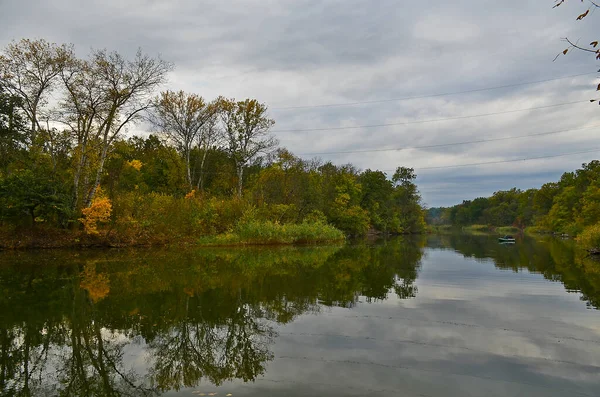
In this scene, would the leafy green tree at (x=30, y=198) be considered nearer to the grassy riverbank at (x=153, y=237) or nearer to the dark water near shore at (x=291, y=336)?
the grassy riverbank at (x=153, y=237)

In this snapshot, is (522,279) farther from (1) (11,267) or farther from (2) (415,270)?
(1) (11,267)

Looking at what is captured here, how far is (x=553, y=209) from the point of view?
77625 mm

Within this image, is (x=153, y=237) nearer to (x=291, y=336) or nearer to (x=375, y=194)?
(x=291, y=336)

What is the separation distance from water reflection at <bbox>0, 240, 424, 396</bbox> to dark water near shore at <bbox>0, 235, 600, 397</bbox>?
4 centimetres

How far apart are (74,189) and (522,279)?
89.8 feet

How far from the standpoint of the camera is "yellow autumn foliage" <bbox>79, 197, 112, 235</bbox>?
27609 millimetres

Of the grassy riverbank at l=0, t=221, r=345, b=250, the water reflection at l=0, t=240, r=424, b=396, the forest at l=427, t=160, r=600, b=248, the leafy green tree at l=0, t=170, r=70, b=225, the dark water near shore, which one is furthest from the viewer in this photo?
the forest at l=427, t=160, r=600, b=248

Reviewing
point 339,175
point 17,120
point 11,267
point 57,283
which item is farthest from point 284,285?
point 339,175

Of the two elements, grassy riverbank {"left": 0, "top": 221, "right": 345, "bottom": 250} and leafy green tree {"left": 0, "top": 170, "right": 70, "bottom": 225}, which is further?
grassy riverbank {"left": 0, "top": 221, "right": 345, "bottom": 250}

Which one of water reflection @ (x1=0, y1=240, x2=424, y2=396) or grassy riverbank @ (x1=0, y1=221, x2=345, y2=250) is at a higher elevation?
grassy riverbank @ (x1=0, y1=221, x2=345, y2=250)

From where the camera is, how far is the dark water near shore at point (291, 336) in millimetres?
6113

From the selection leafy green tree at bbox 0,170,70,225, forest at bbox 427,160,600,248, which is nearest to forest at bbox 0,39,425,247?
leafy green tree at bbox 0,170,70,225

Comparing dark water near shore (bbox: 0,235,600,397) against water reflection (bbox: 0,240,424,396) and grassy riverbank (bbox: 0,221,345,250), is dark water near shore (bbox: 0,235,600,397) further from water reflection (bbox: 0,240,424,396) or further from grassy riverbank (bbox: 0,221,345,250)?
grassy riverbank (bbox: 0,221,345,250)

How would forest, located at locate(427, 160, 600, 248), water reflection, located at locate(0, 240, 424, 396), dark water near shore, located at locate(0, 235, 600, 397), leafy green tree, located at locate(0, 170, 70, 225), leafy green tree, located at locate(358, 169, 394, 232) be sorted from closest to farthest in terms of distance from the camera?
dark water near shore, located at locate(0, 235, 600, 397), water reflection, located at locate(0, 240, 424, 396), leafy green tree, located at locate(0, 170, 70, 225), forest, located at locate(427, 160, 600, 248), leafy green tree, located at locate(358, 169, 394, 232)
